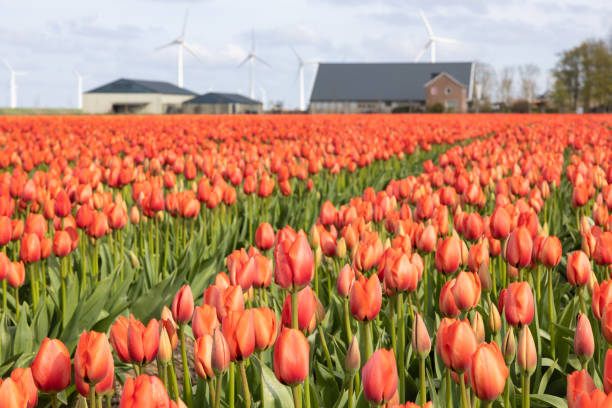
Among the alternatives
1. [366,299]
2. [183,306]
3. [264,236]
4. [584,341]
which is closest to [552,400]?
[584,341]

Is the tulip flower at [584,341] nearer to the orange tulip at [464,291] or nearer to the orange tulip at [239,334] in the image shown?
the orange tulip at [464,291]

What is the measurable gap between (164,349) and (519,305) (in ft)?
3.21

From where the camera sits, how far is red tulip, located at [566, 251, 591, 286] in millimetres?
2445

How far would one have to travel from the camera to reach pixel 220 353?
1.52 metres

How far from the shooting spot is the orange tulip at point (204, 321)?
5.52 feet

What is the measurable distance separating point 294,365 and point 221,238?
3529 mm

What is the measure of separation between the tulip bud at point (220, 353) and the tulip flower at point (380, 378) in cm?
33

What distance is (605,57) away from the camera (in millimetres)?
78812

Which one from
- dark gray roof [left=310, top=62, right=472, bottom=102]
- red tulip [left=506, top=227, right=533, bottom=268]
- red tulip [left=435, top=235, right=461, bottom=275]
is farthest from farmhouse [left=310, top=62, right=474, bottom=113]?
red tulip [left=435, top=235, right=461, bottom=275]

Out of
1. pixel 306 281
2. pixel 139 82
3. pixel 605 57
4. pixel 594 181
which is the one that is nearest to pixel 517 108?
pixel 605 57

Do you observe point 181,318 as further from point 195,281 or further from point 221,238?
point 221,238

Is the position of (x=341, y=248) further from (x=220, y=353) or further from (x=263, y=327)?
(x=220, y=353)

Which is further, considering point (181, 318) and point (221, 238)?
point (221, 238)

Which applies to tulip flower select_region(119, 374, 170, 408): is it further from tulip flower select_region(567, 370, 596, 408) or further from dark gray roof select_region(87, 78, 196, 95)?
dark gray roof select_region(87, 78, 196, 95)
